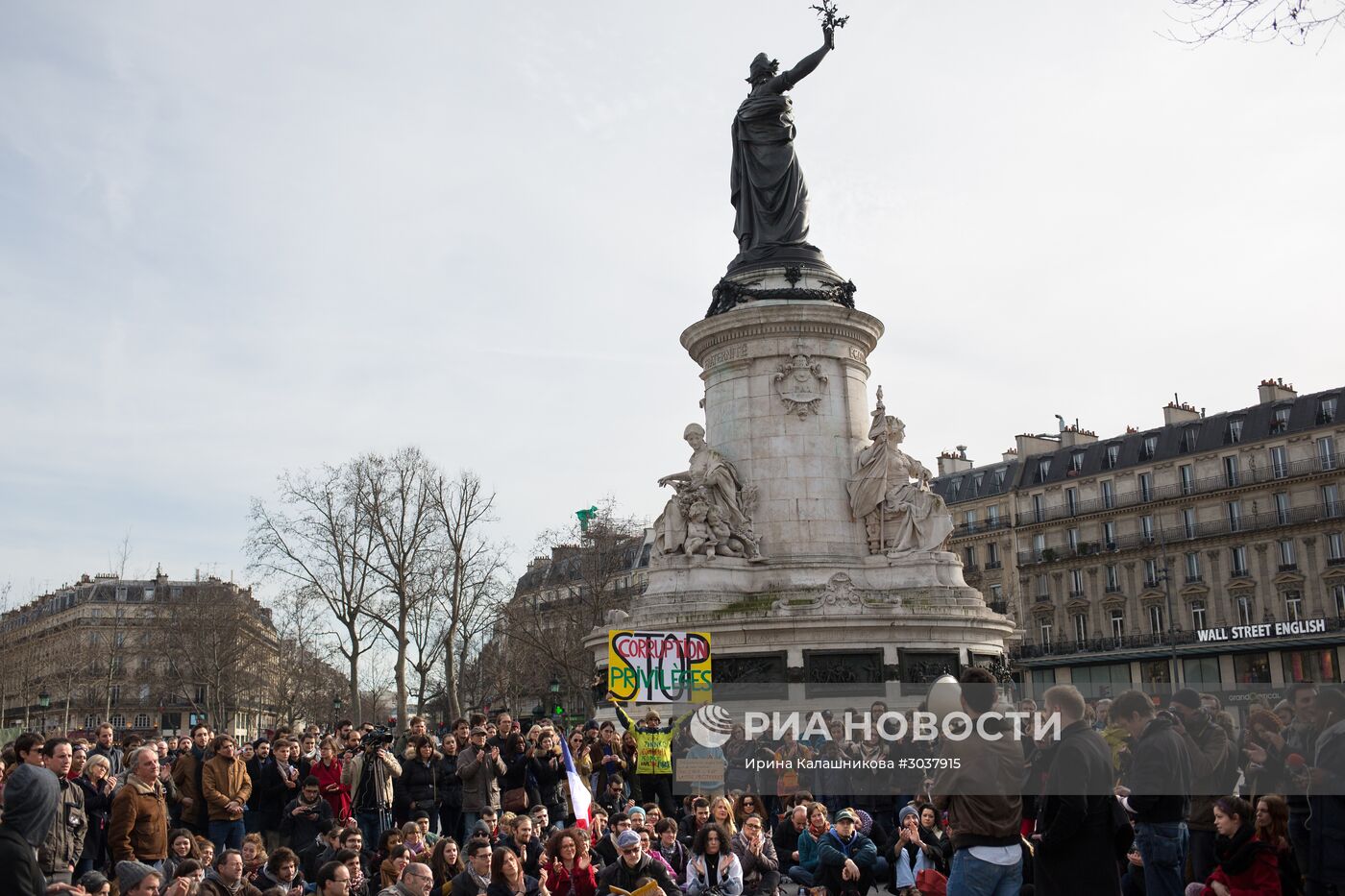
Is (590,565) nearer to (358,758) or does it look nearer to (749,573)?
(749,573)

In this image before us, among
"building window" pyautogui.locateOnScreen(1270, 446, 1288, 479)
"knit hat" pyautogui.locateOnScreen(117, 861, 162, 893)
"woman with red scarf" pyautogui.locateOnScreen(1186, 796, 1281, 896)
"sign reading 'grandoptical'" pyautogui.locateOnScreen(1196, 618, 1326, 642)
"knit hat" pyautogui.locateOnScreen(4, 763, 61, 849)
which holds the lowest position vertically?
"woman with red scarf" pyautogui.locateOnScreen(1186, 796, 1281, 896)

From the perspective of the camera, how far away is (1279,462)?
56.0 meters

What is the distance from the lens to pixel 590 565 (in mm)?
53156

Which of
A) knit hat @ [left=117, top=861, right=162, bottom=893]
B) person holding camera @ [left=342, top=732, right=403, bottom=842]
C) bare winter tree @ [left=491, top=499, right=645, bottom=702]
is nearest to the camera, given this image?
knit hat @ [left=117, top=861, right=162, bottom=893]

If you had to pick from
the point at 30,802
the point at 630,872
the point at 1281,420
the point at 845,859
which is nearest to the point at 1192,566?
the point at 1281,420

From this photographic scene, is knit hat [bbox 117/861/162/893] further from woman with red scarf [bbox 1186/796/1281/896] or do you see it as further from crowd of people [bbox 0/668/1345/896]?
woman with red scarf [bbox 1186/796/1281/896]

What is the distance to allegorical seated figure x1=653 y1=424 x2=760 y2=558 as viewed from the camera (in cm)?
2264

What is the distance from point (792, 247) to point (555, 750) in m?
13.2

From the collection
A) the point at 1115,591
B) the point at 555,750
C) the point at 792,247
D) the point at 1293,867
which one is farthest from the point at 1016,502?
the point at 1293,867

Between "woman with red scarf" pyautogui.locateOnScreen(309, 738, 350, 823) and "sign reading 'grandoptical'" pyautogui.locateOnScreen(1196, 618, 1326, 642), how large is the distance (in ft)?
157

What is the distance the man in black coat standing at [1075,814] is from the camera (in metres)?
7.27

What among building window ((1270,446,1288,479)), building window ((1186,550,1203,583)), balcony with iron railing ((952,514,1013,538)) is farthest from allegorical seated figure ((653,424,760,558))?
balcony with iron railing ((952,514,1013,538))

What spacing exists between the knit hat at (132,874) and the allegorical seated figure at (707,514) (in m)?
14.6

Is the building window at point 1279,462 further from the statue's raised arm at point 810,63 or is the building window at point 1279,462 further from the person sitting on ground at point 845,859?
the person sitting on ground at point 845,859
